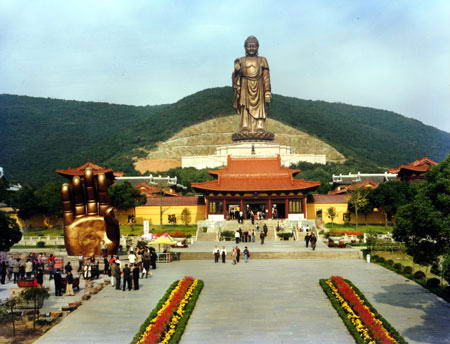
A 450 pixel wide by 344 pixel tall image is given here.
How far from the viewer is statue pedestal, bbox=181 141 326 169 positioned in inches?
2411

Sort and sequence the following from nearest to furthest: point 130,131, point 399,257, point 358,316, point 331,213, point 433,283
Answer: point 358,316 < point 433,283 < point 399,257 < point 331,213 < point 130,131

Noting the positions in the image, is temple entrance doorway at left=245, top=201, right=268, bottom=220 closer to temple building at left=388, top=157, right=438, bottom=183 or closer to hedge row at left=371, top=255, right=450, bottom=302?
temple building at left=388, top=157, right=438, bottom=183

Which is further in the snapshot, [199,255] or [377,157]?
[377,157]

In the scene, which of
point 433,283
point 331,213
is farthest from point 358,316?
point 331,213

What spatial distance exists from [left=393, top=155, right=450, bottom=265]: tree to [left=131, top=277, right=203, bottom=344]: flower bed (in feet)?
20.3

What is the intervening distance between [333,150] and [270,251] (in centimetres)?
6551

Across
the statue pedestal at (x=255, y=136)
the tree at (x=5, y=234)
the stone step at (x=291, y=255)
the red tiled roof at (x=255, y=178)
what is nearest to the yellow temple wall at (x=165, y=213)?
the red tiled roof at (x=255, y=178)

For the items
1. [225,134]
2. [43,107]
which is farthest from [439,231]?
[43,107]

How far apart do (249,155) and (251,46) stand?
10.5 m

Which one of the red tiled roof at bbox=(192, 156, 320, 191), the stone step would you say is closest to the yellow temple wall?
the red tiled roof at bbox=(192, 156, 320, 191)

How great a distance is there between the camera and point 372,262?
27734mm

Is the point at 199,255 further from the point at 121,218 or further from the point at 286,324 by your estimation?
the point at 121,218

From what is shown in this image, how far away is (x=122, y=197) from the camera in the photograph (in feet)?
147

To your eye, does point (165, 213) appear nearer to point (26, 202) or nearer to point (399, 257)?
point (26, 202)
